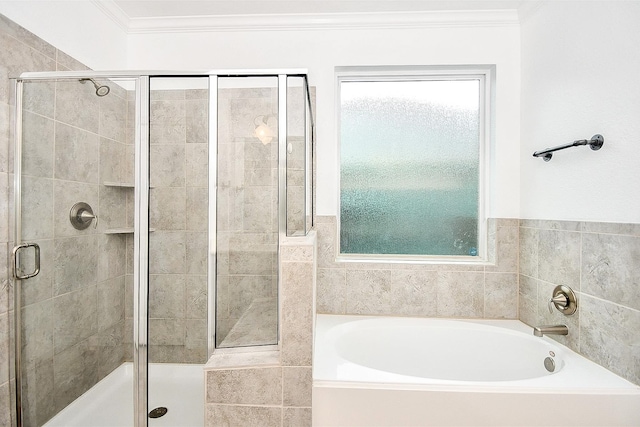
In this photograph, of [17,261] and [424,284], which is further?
[424,284]

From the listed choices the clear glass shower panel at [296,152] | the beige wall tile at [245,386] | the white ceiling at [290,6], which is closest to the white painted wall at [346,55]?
the white ceiling at [290,6]

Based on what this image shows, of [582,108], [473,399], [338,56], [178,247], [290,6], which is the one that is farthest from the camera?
[338,56]

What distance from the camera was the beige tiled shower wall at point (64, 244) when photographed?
1.40 metres

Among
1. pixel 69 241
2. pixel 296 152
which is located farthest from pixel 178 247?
pixel 296 152

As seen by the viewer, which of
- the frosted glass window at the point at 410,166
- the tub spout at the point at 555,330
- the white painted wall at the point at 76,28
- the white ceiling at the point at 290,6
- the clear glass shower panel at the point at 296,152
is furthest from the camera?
the frosted glass window at the point at 410,166

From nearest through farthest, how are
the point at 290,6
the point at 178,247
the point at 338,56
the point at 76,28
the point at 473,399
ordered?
1. the point at 473,399
2. the point at 178,247
3. the point at 76,28
4. the point at 290,6
5. the point at 338,56

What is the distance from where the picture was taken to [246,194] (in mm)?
1321

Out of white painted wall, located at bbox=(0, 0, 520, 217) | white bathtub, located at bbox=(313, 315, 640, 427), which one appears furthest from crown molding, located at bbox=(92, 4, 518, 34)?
white bathtub, located at bbox=(313, 315, 640, 427)

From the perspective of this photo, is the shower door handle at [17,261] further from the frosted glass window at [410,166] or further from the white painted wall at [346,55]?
the frosted glass window at [410,166]

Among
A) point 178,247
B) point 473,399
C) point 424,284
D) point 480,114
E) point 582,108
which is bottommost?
point 473,399

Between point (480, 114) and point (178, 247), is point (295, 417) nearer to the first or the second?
point (178, 247)

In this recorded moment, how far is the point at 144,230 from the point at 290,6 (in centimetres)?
155

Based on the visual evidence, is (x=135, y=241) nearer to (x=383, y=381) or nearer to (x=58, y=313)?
(x=58, y=313)

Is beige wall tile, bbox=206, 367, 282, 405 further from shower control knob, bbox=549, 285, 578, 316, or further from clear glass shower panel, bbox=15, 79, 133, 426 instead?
shower control knob, bbox=549, 285, 578, 316
